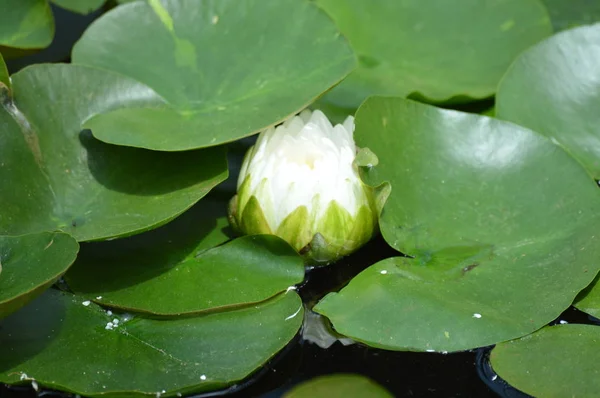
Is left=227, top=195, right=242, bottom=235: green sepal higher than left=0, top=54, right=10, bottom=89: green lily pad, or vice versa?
left=0, top=54, right=10, bottom=89: green lily pad

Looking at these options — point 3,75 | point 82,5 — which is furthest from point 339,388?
point 82,5

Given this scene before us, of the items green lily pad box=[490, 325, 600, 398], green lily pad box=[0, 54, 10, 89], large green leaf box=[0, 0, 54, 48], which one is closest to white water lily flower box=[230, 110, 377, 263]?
green lily pad box=[490, 325, 600, 398]

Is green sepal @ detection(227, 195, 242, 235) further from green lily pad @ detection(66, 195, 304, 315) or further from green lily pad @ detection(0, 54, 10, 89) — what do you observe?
green lily pad @ detection(0, 54, 10, 89)

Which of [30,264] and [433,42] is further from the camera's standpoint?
[433,42]

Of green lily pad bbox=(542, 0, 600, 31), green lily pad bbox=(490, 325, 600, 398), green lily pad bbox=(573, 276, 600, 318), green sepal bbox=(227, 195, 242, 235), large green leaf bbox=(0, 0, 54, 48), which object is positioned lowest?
green lily pad bbox=(490, 325, 600, 398)

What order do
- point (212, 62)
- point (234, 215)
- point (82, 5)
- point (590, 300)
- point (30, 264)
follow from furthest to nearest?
1. point (82, 5)
2. point (212, 62)
3. point (234, 215)
4. point (590, 300)
5. point (30, 264)

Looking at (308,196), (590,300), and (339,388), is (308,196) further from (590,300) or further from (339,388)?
(590,300)
